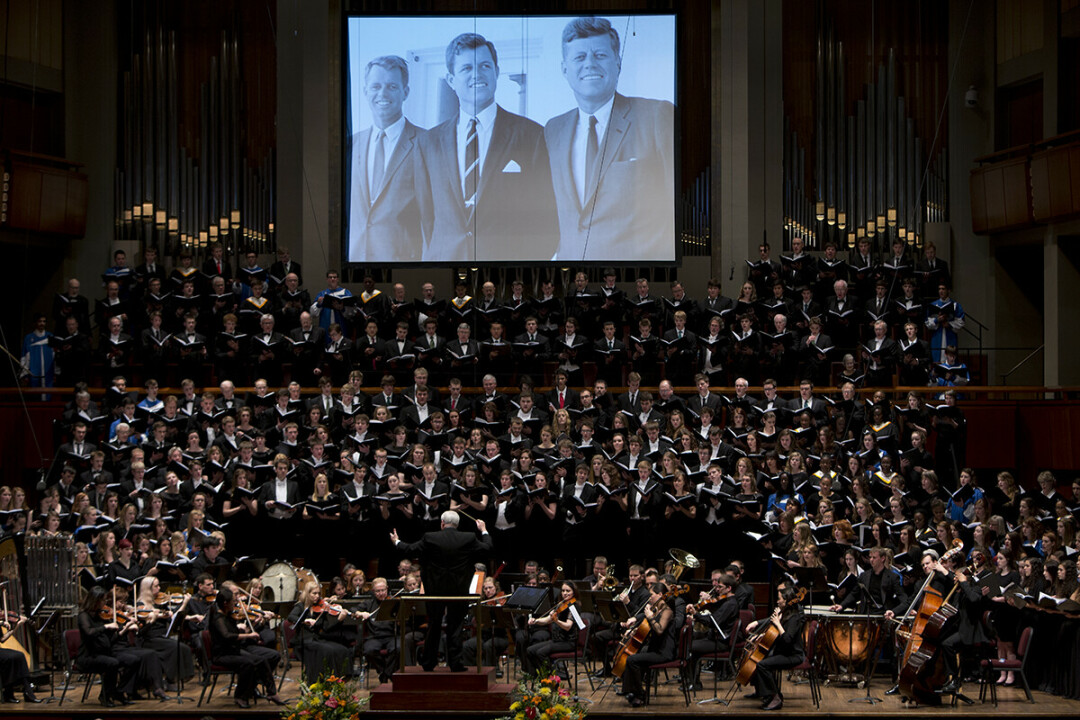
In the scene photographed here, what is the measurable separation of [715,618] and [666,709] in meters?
0.95

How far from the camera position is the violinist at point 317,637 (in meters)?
9.59

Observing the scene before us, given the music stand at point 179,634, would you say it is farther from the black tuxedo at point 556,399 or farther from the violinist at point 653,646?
the black tuxedo at point 556,399

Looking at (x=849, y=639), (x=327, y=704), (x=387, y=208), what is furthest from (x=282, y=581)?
(x=387, y=208)

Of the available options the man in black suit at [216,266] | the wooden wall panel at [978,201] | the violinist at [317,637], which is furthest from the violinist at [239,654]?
the wooden wall panel at [978,201]

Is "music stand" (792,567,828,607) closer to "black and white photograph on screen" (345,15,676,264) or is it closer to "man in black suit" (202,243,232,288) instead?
"black and white photograph on screen" (345,15,676,264)

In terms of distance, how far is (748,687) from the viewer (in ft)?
32.9

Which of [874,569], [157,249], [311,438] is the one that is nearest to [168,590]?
[311,438]

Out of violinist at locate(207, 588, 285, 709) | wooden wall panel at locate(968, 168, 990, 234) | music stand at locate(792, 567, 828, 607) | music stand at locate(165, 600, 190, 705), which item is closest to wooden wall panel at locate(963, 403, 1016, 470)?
wooden wall panel at locate(968, 168, 990, 234)

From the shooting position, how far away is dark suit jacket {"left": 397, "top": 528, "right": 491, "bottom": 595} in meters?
8.98

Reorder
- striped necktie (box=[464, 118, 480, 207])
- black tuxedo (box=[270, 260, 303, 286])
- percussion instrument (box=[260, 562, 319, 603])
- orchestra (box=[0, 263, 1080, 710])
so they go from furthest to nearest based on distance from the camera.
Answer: striped necktie (box=[464, 118, 480, 207]), black tuxedo (box=[270, 260, 303, 286]), percussion instrument (box=[260, 562, 319, 603]), orchestra (box=[0, 263, 1080, 710])

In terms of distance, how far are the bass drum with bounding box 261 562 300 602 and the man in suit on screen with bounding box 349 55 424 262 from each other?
5.47m

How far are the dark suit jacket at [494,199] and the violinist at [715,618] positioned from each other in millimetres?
6361

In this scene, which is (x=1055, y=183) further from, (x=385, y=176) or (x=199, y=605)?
(x=199, y=605)

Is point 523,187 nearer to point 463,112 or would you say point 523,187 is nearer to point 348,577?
point 463,112
